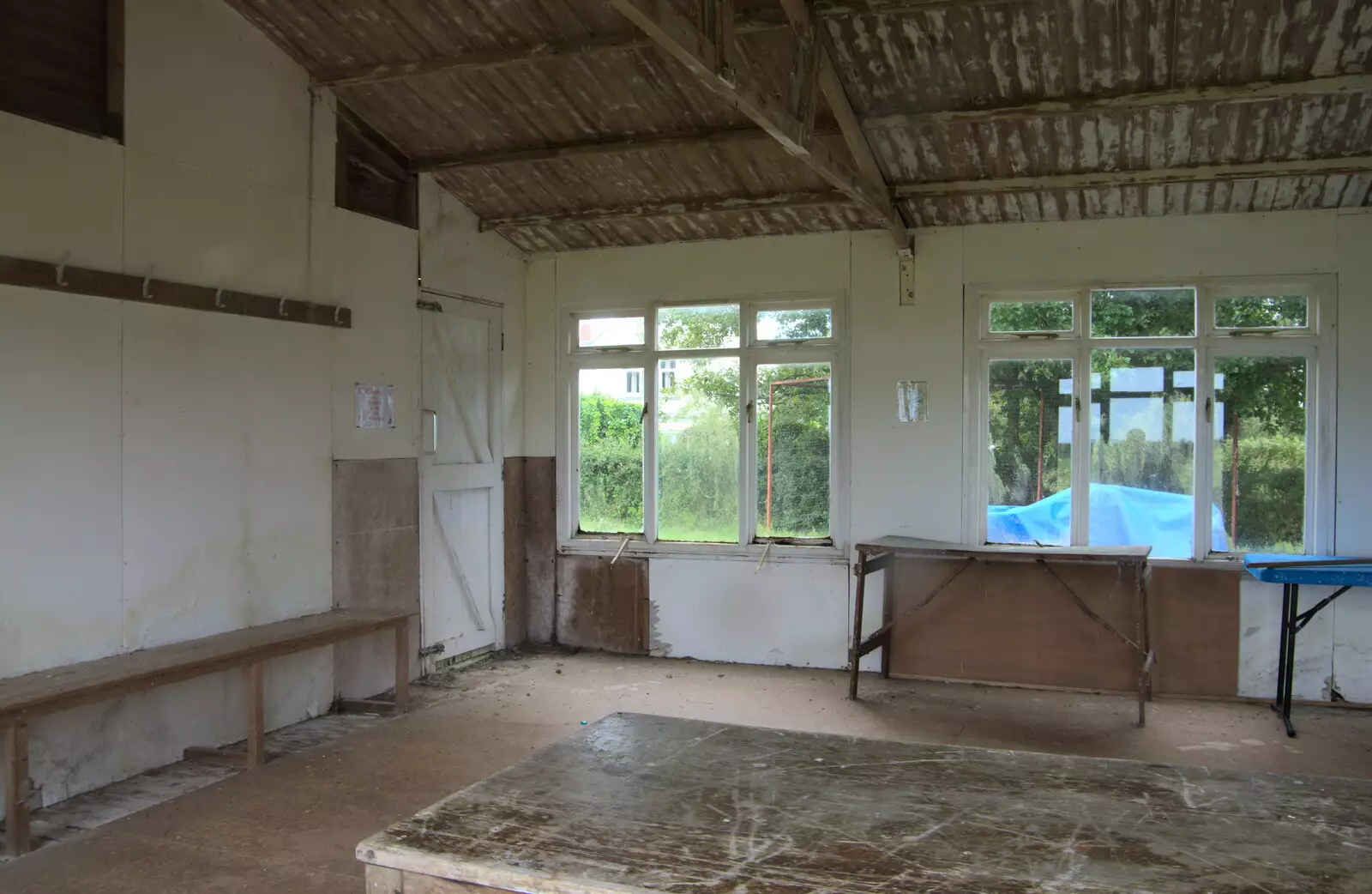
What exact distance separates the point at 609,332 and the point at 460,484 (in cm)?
154

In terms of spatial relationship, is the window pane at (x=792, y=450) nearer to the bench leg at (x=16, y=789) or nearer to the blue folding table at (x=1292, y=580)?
the blue folding table at (x=1292, y=580)

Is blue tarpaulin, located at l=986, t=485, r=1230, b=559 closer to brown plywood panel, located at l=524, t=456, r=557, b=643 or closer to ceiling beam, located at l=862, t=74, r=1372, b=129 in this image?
ceiling beam, located at l=862, t=74, r=1372, b=129

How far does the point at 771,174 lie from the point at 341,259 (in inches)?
101

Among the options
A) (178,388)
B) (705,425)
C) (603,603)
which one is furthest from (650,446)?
(178,388)

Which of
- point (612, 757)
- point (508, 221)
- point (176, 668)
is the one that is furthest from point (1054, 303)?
point (176, 668)

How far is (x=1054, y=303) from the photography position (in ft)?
19.8

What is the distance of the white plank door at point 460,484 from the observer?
20.1 ft

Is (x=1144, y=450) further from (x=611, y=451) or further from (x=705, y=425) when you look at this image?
(x=611, y=451)

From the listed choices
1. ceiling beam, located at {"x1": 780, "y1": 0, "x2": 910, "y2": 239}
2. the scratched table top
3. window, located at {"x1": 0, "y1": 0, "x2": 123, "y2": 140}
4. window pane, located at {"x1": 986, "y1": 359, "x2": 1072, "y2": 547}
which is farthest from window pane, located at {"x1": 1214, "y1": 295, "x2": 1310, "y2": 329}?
window, located at {"x1": 0, "y1": 0, "x2": 123, "y2": 140}

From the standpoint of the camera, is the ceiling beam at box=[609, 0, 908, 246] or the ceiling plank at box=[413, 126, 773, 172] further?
the ceiling plank at box=[413, 126, 773, 172]

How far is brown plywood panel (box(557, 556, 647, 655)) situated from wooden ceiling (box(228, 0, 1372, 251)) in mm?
2446

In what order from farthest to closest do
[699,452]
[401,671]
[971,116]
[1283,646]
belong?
[699,452] → [401,671] → [1283,646] → [971,116]

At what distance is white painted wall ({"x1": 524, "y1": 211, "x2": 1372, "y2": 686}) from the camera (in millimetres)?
5461

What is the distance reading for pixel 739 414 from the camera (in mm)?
6664
